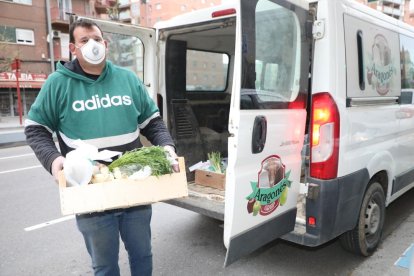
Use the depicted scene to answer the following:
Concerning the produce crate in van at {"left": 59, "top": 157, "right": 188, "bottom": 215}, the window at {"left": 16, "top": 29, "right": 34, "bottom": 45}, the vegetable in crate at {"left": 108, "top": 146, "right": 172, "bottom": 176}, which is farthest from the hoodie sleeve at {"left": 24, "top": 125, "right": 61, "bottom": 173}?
the window at {"left": 16, "top": 29, "right": 34, "bottom": 45}

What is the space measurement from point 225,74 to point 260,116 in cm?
335

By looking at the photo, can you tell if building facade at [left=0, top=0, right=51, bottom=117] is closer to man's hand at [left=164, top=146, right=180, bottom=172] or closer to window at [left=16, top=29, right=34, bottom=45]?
window at [left=16, top=29, right=34, bottom=45]

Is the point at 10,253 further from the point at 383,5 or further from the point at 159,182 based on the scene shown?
the point at 383,5

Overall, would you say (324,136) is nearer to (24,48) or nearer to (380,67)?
(380,67)

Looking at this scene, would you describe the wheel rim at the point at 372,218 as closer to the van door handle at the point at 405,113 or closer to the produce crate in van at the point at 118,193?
the van door handle at the point at 405,113

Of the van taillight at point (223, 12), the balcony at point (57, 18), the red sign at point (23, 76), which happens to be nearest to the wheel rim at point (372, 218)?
the van taillight at point (223, 12)

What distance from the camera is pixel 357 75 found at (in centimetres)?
296

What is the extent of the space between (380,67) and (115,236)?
2.63 m

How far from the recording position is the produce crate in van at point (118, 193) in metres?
1.91

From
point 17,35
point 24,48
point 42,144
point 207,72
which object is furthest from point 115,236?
point 17,35

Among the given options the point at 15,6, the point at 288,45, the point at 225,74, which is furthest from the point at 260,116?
the point at 15,6

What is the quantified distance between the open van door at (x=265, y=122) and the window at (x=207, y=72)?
214 centimetres

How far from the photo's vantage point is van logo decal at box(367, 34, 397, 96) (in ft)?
10.4

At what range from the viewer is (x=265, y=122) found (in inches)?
101
